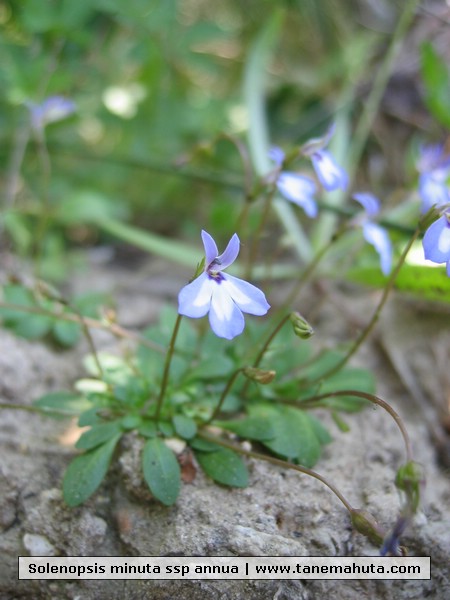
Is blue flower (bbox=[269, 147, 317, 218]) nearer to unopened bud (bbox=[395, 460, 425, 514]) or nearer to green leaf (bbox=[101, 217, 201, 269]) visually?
green leaf (bbox=[101, 217, 201, 269])

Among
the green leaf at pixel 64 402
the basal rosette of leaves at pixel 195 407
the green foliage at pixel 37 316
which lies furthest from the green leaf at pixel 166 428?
the green foliage at pixel 37 316

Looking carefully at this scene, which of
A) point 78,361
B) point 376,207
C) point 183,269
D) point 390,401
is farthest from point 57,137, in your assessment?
point 390,401

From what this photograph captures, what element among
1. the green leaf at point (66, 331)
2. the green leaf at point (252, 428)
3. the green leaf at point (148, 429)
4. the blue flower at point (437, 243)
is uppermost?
the blue flower at point (437, 243)

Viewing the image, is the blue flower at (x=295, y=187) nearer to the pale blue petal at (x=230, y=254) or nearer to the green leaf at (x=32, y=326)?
the pale blue petal at (x=230, y=254)

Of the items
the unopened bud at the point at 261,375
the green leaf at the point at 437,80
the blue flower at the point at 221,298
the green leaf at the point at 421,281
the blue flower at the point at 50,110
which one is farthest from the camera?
the green leaf at the point at 437,80

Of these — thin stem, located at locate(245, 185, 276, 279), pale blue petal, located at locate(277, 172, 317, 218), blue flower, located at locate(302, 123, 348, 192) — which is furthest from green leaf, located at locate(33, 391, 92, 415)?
blue flower, located at locate(302, 123, 348, 192)

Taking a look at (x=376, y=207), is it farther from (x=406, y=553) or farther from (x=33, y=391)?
(x=33, y=391)
